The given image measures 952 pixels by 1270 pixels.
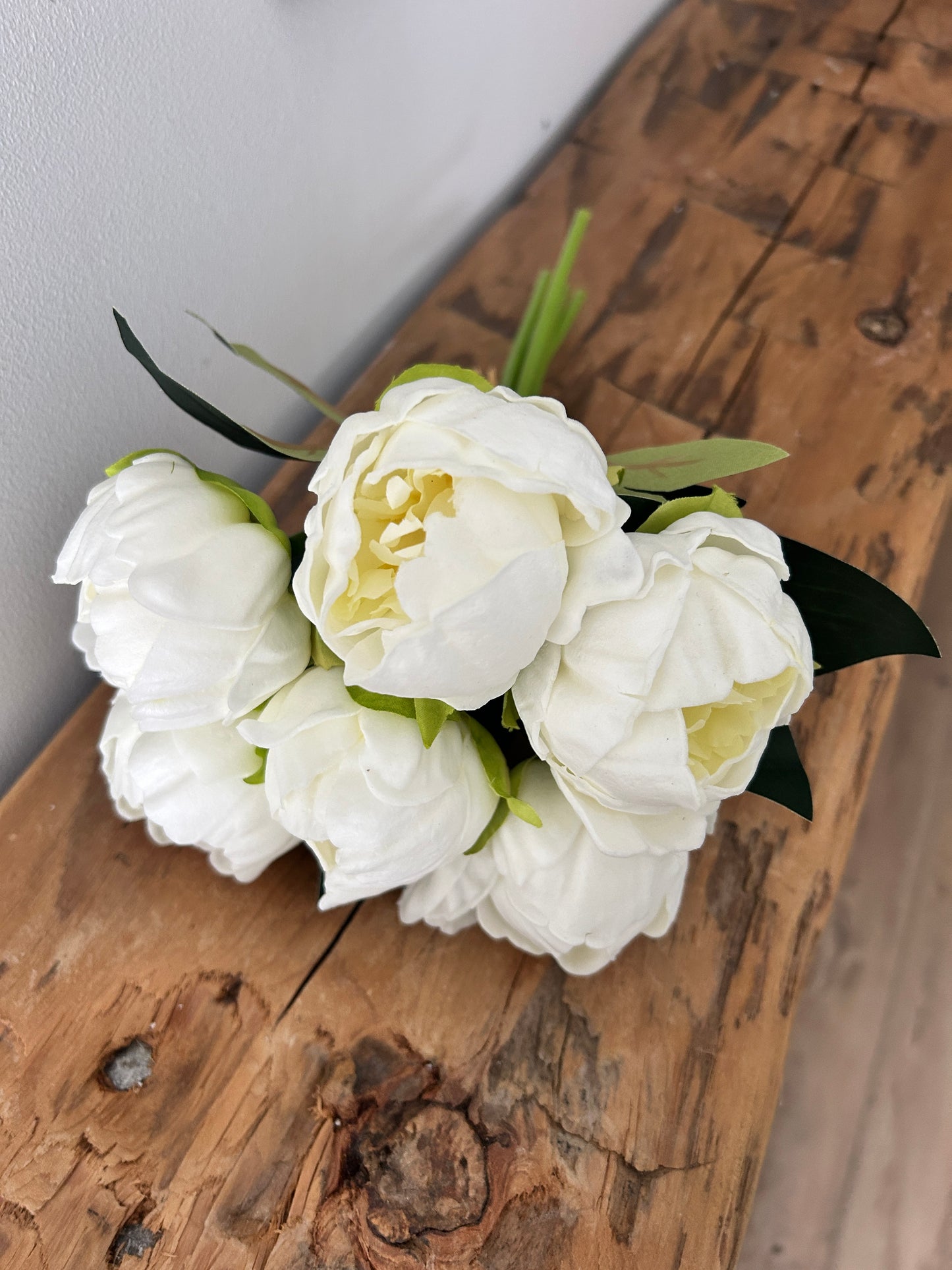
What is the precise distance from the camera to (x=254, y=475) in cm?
58

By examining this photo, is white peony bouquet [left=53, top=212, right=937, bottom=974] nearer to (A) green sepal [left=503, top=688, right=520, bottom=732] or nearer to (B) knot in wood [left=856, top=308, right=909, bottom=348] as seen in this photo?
(A) green sepal [left=503, top=688, right=520, bottom=732]

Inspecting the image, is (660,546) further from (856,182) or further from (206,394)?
(856,182)

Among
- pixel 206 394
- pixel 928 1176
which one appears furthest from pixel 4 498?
pixel 928 1176

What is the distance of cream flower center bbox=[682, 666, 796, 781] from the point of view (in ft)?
0.94

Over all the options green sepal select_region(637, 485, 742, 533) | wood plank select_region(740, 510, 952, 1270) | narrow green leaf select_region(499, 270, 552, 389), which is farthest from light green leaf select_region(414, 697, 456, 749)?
wood plank select_region(740, 510, 952, 1270)

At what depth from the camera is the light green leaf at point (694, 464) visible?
38 cm

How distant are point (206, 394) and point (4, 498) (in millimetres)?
145

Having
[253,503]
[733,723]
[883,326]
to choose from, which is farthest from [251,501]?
[883,326]

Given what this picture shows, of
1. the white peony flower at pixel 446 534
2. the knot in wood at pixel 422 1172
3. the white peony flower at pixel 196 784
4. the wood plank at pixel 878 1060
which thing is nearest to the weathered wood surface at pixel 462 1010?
the knot in wood at pixel 422 1172

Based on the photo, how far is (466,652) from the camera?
260mm

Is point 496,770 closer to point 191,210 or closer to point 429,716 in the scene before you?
point 429,716

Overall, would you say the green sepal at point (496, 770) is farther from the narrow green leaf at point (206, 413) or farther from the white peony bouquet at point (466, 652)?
the narrow green leaf at point (206, 413)

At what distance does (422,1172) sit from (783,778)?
0.24 meters

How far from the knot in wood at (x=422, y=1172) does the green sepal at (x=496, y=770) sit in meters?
0.16
